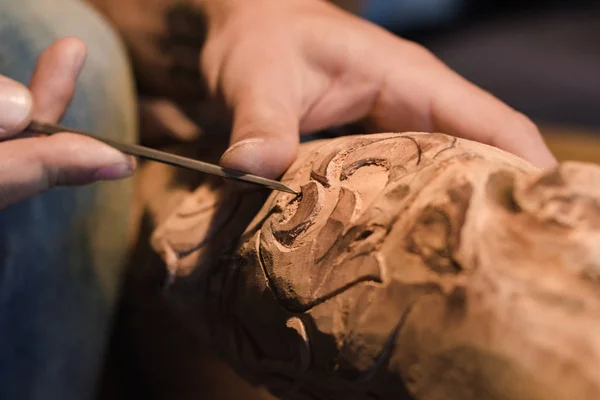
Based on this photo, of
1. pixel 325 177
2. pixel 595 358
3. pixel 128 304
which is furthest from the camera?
pixel 128 304

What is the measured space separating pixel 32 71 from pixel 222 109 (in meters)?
0.24

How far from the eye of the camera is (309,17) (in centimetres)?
74

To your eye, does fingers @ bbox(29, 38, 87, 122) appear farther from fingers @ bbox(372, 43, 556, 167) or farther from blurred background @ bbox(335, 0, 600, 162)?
blurred background @ bbox(335, 0, 600, 162)

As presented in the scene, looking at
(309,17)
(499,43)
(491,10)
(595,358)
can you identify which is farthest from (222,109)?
(491,10)

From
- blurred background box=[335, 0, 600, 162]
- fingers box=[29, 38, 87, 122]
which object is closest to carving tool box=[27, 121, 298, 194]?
fingers box=[29, 38, 87, 122]

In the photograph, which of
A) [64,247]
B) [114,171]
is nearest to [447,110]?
[114,171]

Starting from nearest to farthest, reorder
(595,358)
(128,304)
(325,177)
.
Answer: (595,358) → (325,177) → (128,304)

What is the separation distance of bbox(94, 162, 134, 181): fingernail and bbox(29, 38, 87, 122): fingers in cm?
13

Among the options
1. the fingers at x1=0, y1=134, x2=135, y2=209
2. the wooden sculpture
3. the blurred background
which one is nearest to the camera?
the wooden sculpture

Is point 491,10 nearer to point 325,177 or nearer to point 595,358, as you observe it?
point 325,177

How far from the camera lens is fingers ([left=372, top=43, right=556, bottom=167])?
2.13 ft

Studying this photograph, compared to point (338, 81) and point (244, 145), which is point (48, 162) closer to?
point (244, 145)

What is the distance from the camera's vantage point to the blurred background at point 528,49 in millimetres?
1579

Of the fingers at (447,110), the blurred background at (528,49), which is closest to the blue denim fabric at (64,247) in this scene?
the fingers at (447,110)
